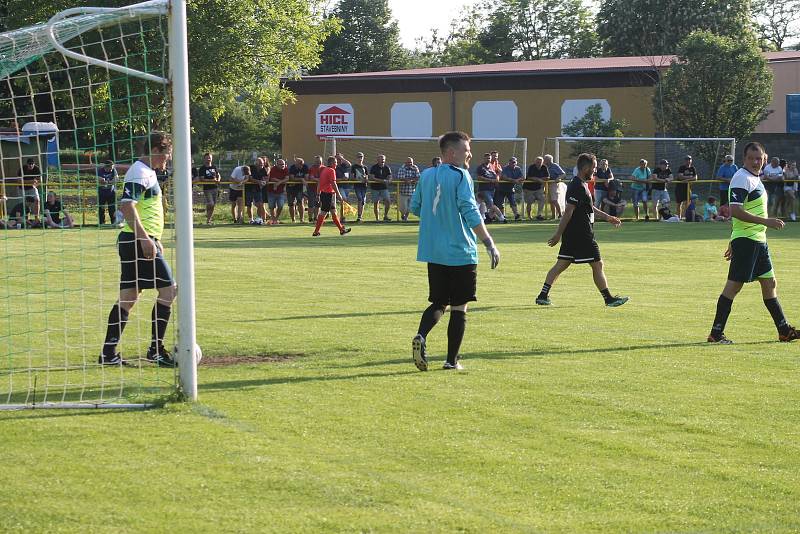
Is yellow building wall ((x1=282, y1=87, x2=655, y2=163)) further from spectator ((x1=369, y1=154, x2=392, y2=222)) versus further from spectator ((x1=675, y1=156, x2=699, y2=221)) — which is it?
spectator ((x1=369, y1=154, x2=392, y2=222))

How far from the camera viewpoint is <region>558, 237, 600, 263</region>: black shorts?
13.2 metres

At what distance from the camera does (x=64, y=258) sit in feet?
65.4

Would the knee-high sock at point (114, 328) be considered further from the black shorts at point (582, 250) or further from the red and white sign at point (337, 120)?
the red and white sign at point (337, 120)

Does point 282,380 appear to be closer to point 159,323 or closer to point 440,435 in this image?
point 159,323

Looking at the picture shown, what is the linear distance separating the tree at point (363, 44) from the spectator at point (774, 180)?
46241mm

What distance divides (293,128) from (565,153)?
14.0m

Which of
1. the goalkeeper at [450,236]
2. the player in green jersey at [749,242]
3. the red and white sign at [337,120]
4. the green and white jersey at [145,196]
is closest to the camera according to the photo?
the goalkeeper at [450,236]

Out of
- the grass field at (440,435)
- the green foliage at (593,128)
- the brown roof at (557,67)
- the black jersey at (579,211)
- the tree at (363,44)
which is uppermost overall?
the tree at (363,44)

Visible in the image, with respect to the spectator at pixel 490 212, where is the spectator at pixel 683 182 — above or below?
above

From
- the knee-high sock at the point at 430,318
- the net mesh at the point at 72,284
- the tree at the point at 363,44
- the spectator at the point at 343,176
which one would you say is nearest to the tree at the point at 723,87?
the spectator at the point at 343,176

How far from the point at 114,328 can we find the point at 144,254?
752mm

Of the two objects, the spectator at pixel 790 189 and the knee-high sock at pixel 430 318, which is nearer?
the knee-high sock at pixel 430 318

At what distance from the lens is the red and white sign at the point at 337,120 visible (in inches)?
2020

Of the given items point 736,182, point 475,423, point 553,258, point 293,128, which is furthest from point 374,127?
point 475,423
